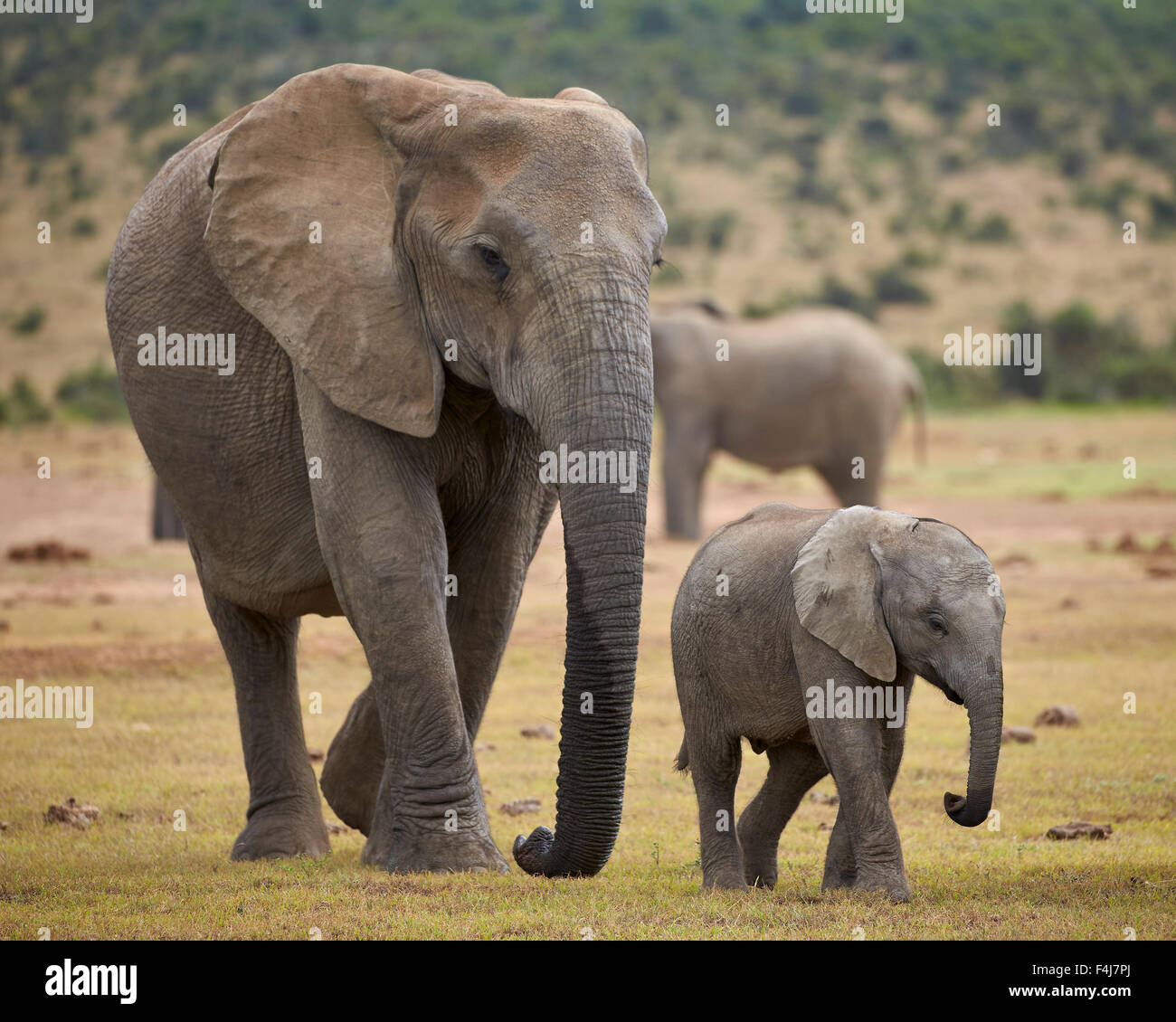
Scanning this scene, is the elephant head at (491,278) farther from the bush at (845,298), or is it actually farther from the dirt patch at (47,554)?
the bush at (845,298)

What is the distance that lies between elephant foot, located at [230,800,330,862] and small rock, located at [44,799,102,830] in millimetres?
979

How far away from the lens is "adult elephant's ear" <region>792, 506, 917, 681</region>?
Result: 21.7 feet

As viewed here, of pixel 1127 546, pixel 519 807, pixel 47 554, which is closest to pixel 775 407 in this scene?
pixel 1127 546

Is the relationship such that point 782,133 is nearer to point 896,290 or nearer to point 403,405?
point 896,290

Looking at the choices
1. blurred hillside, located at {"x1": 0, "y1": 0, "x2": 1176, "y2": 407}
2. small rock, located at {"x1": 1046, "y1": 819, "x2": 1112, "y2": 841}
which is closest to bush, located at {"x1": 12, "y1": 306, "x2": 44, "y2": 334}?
blurred hillside, located at {"x1": 0, "y1": 0, "x2": 1176, "y2": 407}

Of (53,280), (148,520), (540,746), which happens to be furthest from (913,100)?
(540,746)

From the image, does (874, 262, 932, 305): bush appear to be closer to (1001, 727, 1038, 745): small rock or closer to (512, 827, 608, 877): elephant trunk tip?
(1001, 727, 1038, 745): small rock

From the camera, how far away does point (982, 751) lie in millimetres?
6301

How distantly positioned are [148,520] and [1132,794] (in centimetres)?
1626

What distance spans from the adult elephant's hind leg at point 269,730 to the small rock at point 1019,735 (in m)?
4.52

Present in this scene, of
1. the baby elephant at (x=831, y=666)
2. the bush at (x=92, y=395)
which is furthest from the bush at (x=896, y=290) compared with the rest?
the baby elephant at (x=831, y=666)
